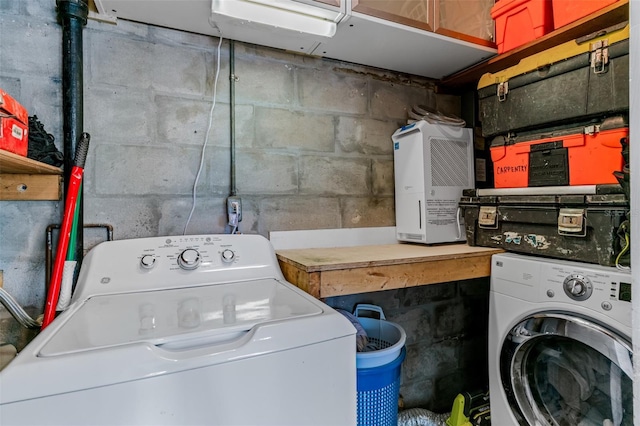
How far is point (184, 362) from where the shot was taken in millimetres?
656

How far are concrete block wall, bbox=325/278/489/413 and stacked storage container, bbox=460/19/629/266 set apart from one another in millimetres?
515

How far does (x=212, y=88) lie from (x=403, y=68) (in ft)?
3.21

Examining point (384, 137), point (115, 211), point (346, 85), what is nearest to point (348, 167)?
point (384, 137)

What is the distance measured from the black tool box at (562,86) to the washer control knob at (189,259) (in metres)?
1.38

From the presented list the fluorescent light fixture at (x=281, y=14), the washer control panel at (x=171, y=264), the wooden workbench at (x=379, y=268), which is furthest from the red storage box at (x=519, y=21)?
the washer control panel at (x=171, y=264)

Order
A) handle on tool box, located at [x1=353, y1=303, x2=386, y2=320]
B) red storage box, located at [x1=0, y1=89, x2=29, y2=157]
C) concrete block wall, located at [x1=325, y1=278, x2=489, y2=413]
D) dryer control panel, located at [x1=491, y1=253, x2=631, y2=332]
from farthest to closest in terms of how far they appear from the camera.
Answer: concrete block wall, located at [x1=325, y1=278, x2=489, y2=413] → handle on tool box, located at [x1=353, y1=303, x2=386, y2=320] → dryer control panel, located at [x1=491, y1=253, x2=631, y2=332] → red storage box, located at [x1=0, y1=89, x2=29, y2=157]

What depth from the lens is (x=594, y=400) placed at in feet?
3.67

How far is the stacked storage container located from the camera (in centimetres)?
110

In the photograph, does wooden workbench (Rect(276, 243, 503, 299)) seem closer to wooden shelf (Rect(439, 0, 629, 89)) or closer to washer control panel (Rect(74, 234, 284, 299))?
washer control panel (Rect(74, 234, 284, 299))

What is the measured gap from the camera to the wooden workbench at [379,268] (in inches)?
43.6

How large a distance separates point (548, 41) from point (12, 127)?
1915 millimetres

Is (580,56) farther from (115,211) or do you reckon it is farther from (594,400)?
(115,211)

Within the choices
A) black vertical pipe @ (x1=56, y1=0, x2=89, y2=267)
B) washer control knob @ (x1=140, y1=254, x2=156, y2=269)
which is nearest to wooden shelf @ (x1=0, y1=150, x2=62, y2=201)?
black vertical pipe @ (x1=56, y1=0, x2=89, y2=267)

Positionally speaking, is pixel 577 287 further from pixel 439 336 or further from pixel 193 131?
Answer: pixel 193 131
